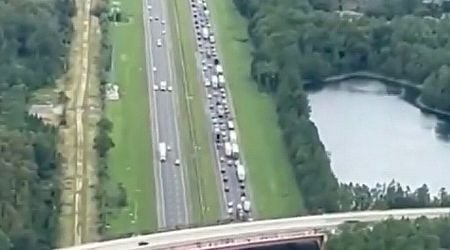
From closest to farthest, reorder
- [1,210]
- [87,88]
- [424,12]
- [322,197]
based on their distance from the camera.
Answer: [1,210] < [322,197] < [87,88] < [424,12]

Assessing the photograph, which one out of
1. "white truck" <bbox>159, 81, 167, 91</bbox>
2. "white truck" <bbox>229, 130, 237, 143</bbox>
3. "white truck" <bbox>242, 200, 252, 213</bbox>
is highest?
"white truck" <bbox>159, 81, 167, 91</bbox>

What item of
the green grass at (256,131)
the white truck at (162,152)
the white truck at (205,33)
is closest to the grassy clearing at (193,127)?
the white truck at (205,33)

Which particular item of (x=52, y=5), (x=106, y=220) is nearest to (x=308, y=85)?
(x=52, y=5)

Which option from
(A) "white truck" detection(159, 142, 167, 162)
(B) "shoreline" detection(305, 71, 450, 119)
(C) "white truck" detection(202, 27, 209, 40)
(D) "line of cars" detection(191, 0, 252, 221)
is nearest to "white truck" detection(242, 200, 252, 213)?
(D) "line of cars" detection(191, 0, 252, 221)

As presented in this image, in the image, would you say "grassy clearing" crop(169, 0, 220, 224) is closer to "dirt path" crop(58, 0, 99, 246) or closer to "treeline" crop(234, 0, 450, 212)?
"treeline" crop(234, 0, 450, 212)

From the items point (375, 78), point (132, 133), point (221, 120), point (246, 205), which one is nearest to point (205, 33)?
point (375, 78)

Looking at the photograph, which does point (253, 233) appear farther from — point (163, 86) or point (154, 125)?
point (163, 86)

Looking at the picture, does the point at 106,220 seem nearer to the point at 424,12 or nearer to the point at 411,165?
the point at 411,165
